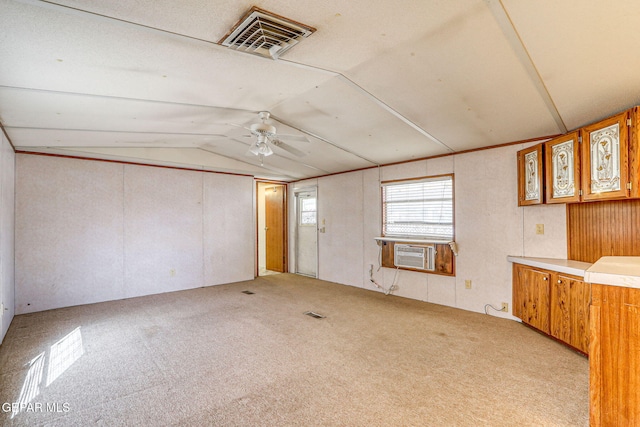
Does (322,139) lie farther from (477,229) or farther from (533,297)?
(533,297)

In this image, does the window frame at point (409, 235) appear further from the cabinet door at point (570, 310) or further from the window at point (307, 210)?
the window at point (307, 210)

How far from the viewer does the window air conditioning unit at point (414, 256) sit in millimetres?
4797

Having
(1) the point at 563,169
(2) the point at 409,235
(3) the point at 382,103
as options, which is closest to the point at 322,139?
(3) the point at 382,103

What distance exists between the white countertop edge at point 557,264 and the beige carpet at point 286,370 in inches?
30.9

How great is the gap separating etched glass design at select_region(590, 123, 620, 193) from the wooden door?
602cm

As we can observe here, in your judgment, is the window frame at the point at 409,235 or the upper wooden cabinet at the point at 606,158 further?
the window frame at the point at 409,235

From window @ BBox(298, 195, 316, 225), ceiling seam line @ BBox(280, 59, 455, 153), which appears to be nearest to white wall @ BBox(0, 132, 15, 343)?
ceiling seam line @ BBox(280, 59, 455, 153)

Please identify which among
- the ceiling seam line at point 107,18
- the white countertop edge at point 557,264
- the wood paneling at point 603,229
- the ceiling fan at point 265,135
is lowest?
the white countertop edge at point 557,264

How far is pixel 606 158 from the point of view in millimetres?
2758

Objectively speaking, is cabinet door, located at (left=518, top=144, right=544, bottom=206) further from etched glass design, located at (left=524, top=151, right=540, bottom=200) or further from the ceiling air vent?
the ceiling air vent

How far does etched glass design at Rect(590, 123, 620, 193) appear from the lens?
266 cm

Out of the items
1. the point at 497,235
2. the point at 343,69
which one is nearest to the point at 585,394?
the point at 497,235

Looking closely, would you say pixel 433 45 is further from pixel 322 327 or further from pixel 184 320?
pixel 184 320

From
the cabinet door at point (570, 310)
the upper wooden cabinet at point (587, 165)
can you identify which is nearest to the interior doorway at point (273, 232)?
the upper wooden cabinet at point (587, 165)
